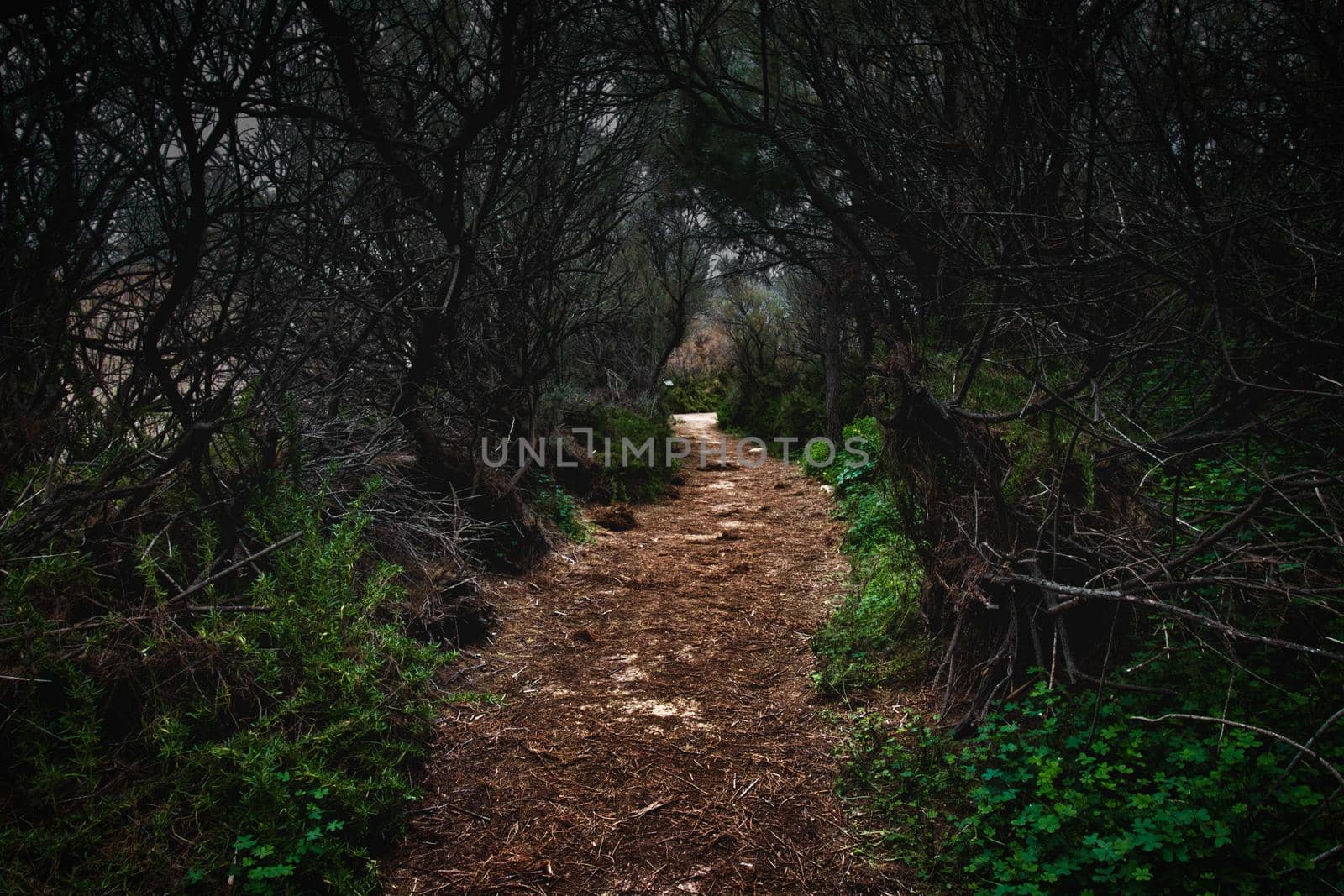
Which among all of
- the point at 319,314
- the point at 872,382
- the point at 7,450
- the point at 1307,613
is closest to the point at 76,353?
the point at 7,450

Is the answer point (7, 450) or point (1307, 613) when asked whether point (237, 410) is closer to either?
point (7, 450)

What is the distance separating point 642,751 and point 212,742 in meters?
1.65

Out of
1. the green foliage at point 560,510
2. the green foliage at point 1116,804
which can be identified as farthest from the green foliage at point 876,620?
the green foliage at point 560,510

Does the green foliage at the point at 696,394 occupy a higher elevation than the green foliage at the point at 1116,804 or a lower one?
higher

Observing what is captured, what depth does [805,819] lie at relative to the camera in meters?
2.62

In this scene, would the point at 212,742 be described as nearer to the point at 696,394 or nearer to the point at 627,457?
the point at 627,457

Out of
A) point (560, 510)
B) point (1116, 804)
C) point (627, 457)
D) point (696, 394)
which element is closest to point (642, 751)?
point (1116, 804)

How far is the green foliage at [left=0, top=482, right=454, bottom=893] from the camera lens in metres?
2.09

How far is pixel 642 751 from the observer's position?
309 cm

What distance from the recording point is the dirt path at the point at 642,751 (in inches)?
93.8

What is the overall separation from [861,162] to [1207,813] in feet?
11.9

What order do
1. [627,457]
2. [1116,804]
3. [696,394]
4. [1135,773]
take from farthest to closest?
1. [696,394]
2. [627,457]
3. [1135,773]
4. [1116,804]

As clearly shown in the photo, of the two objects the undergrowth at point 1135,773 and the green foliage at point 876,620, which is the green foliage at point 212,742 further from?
the green foliage at point 876,620

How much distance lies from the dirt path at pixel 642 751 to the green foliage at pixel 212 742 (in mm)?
318
